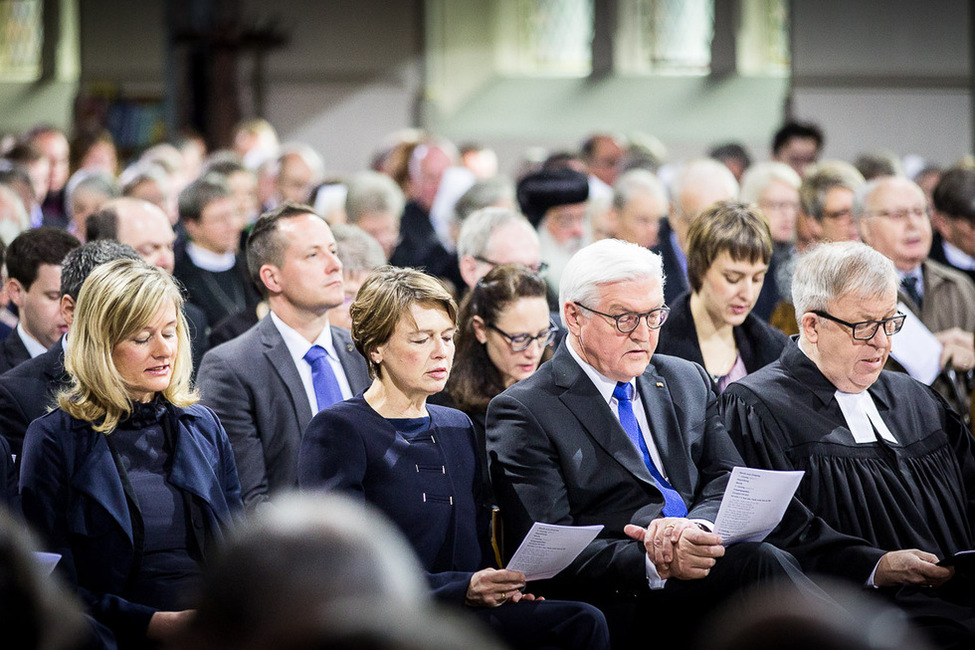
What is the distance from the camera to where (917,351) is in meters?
4.80

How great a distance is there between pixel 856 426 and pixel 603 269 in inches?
36.4

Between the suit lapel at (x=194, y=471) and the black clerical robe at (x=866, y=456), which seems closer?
the suit lapel at (x=194, y=471)

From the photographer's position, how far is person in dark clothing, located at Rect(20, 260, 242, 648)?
3172mm

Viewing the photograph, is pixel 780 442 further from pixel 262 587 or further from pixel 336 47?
pixel 336 47

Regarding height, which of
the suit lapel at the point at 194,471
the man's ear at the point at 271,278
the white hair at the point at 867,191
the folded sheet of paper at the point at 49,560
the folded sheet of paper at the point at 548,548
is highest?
the white hair at the point at 867,191

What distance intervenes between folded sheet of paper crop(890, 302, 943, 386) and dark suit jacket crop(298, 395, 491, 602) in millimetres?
2089

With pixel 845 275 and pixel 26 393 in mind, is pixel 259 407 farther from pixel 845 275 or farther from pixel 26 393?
pixel 845 275

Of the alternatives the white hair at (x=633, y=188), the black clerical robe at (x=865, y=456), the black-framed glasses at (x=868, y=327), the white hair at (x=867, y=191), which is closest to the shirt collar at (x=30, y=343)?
the black clerical robe at (x=865, y=456)

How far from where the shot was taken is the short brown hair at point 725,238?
15.1 feet

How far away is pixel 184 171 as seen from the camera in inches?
395

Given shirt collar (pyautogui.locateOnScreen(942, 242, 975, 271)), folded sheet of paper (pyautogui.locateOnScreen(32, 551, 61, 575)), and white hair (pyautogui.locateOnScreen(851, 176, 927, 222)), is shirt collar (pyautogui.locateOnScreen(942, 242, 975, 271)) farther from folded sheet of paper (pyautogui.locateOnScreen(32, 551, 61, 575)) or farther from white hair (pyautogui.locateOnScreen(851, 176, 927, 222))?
folded sheet of paper (pyautogui.locateOnScreen(32, 551, 61, 575))

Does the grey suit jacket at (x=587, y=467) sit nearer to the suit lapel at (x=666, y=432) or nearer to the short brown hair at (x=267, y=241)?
the suit lapel at (x=666, y=432)

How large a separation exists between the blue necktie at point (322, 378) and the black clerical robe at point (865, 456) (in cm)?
133

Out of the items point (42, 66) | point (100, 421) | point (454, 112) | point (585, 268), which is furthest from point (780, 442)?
point (42, 66)
